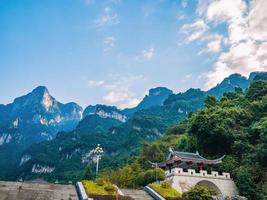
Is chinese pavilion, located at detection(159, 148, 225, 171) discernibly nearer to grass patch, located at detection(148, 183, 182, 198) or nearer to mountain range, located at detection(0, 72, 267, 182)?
grass patch, located at detection(148, 183, 182, 198)

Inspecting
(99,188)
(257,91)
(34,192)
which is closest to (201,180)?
(99,188)

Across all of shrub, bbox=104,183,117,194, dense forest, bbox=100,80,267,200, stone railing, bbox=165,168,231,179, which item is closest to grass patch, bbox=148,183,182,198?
stone railing, bbox=165,168,231,179

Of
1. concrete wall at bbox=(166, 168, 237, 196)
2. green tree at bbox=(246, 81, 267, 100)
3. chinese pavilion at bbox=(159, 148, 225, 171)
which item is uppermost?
green tree at bbox=(246, 81, 267, 100)

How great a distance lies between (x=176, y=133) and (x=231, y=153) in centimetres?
3061

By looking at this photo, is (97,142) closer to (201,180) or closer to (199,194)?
(201,180)

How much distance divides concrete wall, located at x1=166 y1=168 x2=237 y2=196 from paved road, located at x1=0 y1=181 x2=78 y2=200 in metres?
9.28

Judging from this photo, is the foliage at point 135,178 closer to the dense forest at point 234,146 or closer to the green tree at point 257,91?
the dense forest at point 234,146

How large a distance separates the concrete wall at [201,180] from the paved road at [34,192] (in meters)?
9.28

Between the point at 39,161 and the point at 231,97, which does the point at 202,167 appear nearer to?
the point at 231,97

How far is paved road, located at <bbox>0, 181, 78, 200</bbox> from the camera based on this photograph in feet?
73.9

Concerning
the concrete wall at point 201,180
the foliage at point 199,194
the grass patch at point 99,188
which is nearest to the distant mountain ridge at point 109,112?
the concrete wall at point 201,180

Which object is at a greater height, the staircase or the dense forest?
the dense forest

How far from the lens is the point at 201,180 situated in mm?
32375

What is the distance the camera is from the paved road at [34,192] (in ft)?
73.9
